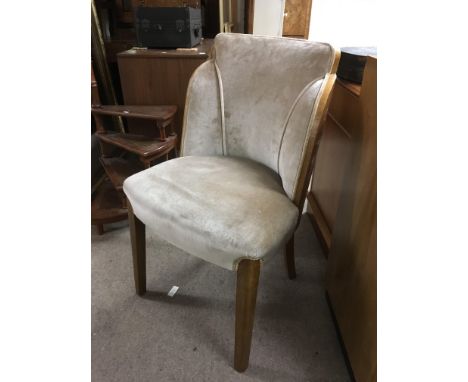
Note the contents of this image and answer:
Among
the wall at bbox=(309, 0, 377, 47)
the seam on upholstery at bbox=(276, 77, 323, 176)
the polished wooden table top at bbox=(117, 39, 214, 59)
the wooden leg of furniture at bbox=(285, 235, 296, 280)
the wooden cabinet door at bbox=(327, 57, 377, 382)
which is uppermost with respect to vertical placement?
the wall at bbox=(309, 0, 377, 47)

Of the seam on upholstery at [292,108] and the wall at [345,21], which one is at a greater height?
the wall at [345,21]

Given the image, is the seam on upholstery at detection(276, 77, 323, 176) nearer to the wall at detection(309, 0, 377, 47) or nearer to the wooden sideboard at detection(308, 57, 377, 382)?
the wooden sideboard at detection(308, 57, 377, 382)

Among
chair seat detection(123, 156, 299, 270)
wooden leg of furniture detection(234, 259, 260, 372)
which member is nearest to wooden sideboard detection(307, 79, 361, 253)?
chair seat detection(123, 156, 299, 270)

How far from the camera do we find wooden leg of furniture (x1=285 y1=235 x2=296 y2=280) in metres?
1.22

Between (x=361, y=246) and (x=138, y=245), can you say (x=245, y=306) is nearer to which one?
(x=361, y=246)

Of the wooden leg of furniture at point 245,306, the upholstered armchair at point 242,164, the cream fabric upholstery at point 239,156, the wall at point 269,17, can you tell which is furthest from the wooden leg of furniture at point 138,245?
the wall at point 269,17

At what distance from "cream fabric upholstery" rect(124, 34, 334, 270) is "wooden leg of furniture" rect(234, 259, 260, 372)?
0.12 feet

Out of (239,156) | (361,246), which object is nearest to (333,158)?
(239,156)

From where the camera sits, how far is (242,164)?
1.09m

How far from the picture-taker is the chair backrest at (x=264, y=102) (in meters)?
0.85

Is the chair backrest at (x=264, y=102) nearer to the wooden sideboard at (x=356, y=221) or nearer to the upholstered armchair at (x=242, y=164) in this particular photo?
the upholstered armchair at (x=242, y=164)

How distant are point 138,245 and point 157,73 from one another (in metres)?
0.97
